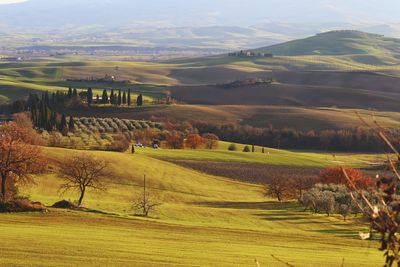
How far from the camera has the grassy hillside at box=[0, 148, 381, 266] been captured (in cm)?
2638

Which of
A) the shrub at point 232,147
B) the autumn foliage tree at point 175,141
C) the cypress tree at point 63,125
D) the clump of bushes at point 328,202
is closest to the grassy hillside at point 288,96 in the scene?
the autumn foliage tree at point 175,141

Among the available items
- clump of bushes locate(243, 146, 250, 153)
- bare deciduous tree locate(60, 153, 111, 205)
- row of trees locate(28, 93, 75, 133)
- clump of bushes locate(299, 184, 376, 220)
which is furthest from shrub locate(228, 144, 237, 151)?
bare deciduous tree locate(60, 153, 111, 205)

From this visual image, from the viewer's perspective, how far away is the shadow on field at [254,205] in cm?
5395

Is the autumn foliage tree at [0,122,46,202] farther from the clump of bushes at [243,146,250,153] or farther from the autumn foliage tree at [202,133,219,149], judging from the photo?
the clump of bushes at [243,146,250,153]

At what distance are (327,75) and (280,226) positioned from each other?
152287 millimetres

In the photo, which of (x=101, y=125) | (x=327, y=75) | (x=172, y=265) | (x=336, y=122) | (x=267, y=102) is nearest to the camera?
(x=172, y=265)

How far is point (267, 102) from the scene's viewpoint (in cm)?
14962

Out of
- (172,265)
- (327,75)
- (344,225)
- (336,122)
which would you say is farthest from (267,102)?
(172,265)

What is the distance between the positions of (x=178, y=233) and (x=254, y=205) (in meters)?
21.0

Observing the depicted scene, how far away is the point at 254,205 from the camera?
55.8m

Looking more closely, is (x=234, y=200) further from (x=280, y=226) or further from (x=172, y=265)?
(x=172, y=265)

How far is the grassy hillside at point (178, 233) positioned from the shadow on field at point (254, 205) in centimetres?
9

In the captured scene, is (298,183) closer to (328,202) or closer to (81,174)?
(328,202)

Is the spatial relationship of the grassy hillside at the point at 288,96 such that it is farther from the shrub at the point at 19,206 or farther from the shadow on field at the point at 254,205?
the shrub at the point at 19,206
